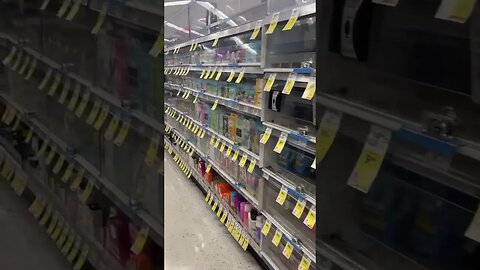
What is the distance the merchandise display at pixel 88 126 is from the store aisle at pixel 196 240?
1517 mm

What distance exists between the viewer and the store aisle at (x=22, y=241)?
6.20ft

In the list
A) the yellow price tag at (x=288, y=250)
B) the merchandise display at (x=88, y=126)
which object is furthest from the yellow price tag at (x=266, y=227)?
the merchandise display at (x=88, y=126)

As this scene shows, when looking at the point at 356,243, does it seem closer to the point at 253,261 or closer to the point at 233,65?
the point at 253,261

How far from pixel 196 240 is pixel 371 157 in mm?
3244

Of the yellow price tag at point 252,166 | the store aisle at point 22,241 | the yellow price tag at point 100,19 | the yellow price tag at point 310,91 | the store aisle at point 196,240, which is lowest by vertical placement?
the store aisle at point 196,240

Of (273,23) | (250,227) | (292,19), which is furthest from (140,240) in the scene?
(250,227)

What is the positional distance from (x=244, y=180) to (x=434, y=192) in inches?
118

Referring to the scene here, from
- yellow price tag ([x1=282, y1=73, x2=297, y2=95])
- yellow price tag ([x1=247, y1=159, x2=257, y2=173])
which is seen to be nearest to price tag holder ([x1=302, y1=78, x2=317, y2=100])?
yellow price tag ([x1=282, y1=73, x2=297, y2=95])

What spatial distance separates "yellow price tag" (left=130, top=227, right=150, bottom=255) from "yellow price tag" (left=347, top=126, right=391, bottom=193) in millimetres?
753

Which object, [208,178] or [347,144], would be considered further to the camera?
[208,178]

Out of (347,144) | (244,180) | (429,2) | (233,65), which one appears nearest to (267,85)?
(233,65)

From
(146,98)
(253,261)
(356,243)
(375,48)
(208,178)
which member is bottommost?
(253,261)

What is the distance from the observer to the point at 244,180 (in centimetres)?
388

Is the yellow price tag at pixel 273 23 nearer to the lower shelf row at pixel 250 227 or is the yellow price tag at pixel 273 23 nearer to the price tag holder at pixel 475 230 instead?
the lower shelf row at pixel 250 227
